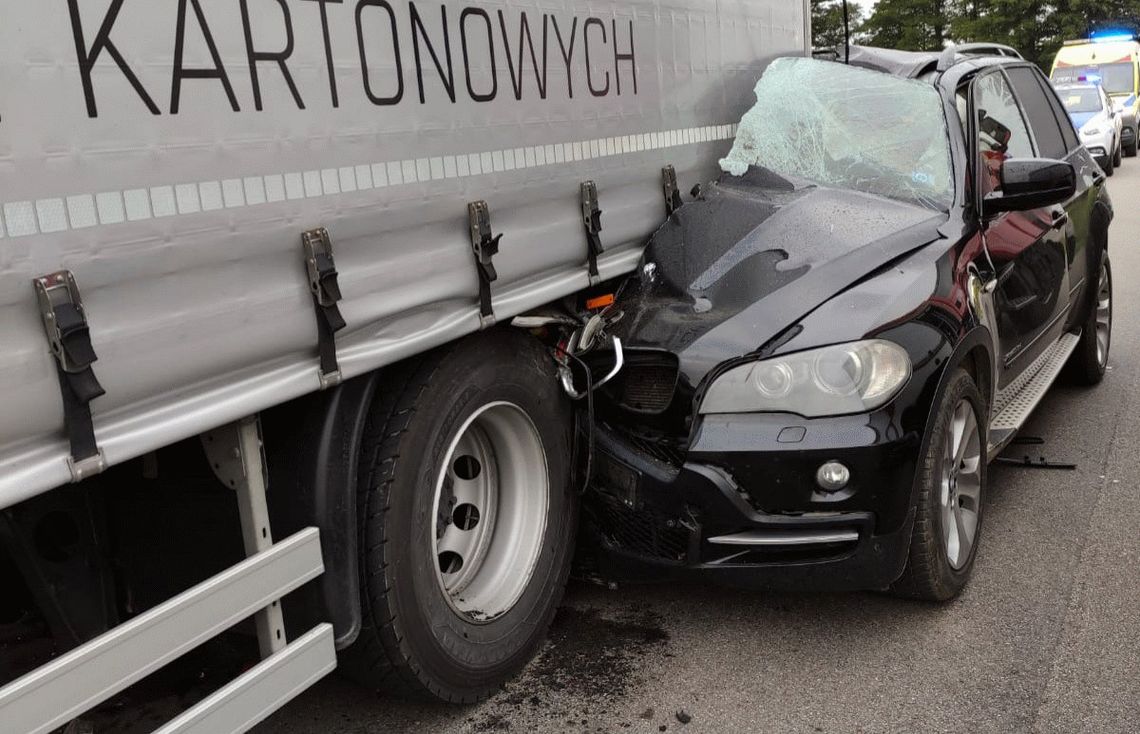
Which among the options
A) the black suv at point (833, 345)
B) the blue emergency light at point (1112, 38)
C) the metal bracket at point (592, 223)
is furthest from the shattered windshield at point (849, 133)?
the blue emergency light at point (1112, 38)

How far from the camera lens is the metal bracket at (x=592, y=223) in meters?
3.95

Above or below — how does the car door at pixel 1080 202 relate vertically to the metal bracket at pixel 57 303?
below

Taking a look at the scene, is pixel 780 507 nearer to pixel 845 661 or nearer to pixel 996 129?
A: pixel 845 661

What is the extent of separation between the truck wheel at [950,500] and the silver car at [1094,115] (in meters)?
18.5

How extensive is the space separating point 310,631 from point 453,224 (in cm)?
120

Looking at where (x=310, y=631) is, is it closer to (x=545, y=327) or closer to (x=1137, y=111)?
(x=545, y=327)

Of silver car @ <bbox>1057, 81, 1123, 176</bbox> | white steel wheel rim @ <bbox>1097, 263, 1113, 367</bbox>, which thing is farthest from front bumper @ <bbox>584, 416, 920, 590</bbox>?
silver car @ <bbox>1057, 81, 1123, 176</bbox>

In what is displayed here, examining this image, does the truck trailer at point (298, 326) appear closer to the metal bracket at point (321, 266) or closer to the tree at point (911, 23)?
the metal bracket at point (321, 266)

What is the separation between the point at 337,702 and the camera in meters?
3.65

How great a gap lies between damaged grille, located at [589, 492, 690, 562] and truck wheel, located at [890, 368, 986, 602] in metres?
0.80

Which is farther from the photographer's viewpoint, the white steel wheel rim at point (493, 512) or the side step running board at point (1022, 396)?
the side step running board at point (1022, 396)

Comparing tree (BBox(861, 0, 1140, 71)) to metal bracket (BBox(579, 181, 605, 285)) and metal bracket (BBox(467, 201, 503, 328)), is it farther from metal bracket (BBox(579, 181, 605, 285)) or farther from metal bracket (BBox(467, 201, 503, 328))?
metal bracket (BBox(467, 201, 503, 328))

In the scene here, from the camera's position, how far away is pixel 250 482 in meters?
2.80

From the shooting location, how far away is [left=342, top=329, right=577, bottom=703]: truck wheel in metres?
3.13
